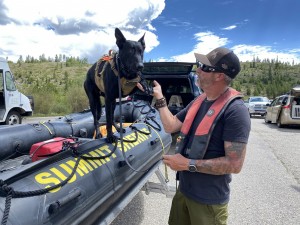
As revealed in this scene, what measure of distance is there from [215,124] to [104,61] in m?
1.82

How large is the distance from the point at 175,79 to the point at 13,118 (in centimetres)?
819

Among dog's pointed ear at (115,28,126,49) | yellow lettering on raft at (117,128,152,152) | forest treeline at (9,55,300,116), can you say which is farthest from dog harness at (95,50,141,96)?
forest treeline at (9,55,300,116)

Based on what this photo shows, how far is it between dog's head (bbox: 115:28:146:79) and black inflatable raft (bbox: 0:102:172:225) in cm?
72

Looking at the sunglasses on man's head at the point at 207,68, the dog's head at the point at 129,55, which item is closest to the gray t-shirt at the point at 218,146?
the sunglasses on man's head at the point at 207,68

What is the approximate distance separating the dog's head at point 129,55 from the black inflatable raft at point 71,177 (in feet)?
2.37

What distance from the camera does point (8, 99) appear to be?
12312mm

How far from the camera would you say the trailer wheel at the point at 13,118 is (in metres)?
12.5

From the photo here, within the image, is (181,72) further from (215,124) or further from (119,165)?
(215,124)

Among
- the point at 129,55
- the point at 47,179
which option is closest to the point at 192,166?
the point at 47,179

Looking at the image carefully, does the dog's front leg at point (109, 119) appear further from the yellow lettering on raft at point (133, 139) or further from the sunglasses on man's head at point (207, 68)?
the sunglasses on man's head at point (207, 68)

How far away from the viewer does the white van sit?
480 inches

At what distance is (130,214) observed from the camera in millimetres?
4062

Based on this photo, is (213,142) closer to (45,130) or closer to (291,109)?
(45,130)

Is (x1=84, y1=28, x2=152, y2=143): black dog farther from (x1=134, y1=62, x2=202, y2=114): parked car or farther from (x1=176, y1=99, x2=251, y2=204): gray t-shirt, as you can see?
(x1=134, y1=62, x2=202, y2=114): parked car
